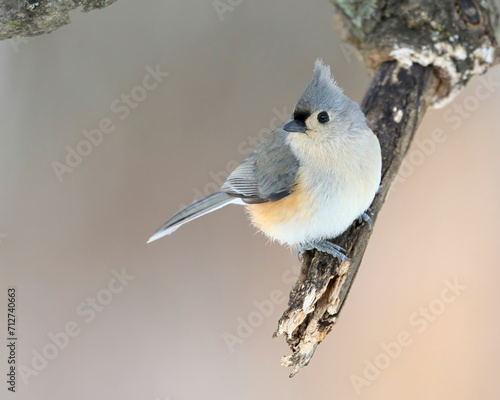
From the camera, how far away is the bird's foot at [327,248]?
7.69 ft

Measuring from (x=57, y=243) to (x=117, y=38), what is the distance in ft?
5.00

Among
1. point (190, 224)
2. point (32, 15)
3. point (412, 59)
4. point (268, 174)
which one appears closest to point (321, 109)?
point (268, 174)

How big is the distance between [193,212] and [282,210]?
0.48 meters

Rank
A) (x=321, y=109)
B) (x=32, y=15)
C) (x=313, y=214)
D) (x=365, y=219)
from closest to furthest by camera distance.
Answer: (x=32, y=15)
(x=321, y=109)
(x=313, y=214)
(x=365, y=219)

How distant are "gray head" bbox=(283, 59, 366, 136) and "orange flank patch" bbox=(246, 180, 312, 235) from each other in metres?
0.30

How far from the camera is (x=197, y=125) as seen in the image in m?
3.65

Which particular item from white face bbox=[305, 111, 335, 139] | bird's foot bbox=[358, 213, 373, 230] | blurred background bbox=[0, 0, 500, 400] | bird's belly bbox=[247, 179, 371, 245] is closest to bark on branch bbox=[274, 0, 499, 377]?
bird's foot bbox=[358, 213, 373, 230]

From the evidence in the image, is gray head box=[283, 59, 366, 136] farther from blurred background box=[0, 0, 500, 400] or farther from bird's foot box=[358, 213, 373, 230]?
blurred background box=[0, 0, 500, 400]

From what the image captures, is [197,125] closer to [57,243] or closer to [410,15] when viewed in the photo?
[57,243]

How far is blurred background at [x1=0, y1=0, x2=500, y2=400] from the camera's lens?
327 centimetres

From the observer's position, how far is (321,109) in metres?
2.27

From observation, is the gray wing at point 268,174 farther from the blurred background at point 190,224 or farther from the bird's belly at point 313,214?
the blurred background at point 190,224

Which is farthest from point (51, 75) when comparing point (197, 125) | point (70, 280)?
point (70, 280)

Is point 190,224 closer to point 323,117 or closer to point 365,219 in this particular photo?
point 365,219
